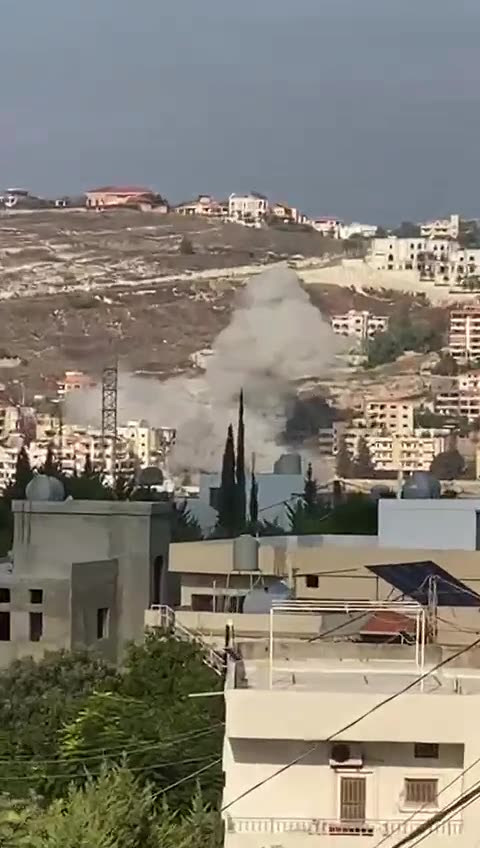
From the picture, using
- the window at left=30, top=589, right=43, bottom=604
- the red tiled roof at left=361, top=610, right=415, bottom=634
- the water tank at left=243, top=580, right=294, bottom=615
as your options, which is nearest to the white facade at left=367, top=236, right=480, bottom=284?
the window at left=30, top=589, right=43, bottom=604

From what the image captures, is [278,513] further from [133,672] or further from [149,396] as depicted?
[149,396]

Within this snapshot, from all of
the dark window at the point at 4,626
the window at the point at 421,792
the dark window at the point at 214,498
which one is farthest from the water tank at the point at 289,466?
the window at the point at 421,792

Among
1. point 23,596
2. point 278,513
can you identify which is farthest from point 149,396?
point 23,596

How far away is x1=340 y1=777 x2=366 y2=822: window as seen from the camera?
664 centimetres

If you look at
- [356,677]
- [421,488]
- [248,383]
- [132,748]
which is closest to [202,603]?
[421,488]

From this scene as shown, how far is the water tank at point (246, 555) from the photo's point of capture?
14883 mm

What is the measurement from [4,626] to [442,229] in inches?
3501

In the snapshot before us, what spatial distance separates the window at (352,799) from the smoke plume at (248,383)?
6233 centimetres

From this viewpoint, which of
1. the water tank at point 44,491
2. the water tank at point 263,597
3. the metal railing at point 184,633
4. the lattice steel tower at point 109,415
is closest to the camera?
the metal railing at point 184,633

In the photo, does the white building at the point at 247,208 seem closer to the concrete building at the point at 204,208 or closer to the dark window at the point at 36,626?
the concrete building at the point at 204,208

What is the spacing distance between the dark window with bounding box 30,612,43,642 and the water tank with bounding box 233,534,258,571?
7.04 ft

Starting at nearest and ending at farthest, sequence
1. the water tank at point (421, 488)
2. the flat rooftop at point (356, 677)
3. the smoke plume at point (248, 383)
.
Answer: the flat rooftop at point (356, 677), the water tank at point (421, 488), the smoke plume at point (248, 383)

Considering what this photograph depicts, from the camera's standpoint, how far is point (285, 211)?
105375 mm

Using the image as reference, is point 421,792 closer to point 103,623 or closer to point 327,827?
point 327,827
